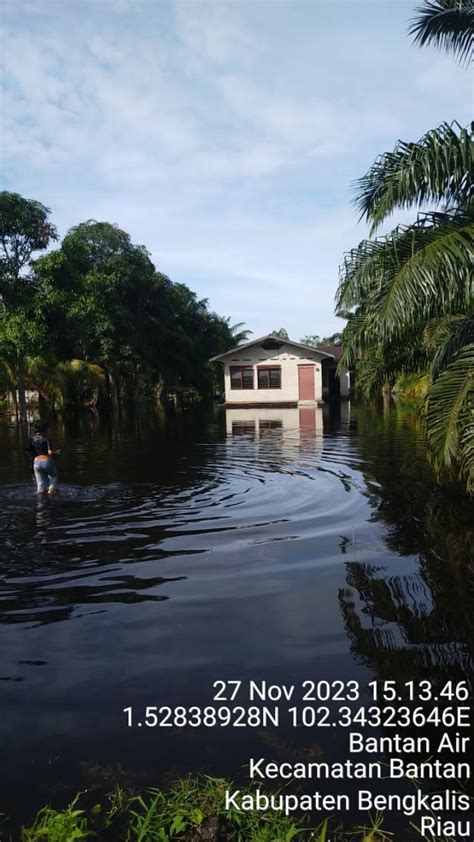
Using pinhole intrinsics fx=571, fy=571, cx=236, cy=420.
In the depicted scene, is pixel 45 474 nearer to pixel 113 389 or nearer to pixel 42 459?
pixel 42 459

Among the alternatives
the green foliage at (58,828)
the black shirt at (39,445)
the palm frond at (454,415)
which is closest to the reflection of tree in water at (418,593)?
the palm frond at (454,415)

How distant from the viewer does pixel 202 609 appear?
17.6 ft

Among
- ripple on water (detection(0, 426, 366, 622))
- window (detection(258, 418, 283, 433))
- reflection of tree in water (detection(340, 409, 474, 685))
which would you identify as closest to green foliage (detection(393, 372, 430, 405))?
window (detection(258, 418, 283, 433))

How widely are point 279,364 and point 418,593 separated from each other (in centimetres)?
3641

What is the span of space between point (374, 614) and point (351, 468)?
8368 mm

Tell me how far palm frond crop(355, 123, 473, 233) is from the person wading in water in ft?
22.7

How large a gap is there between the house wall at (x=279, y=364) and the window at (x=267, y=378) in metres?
0.30

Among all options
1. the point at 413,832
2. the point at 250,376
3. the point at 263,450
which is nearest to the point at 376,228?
the point at 413,832

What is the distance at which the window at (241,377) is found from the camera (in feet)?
137

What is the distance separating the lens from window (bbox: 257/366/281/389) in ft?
137

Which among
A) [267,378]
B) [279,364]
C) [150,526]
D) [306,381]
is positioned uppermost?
[279,364]

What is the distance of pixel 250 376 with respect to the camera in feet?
137

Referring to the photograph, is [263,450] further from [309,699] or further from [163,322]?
[163,322]

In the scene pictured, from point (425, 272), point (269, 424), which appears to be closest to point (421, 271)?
point (425, 272)
